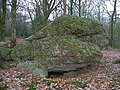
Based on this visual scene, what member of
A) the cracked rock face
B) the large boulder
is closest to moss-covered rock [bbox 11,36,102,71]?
the cracked rock face

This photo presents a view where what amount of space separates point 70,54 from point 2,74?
148 inches

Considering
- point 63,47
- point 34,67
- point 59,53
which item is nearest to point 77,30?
point 63,47

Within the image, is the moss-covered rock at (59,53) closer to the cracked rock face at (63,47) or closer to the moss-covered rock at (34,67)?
the cracked rock face at (63,47)

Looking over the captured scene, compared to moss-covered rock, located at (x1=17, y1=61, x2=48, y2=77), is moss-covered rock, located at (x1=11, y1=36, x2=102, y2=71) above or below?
above

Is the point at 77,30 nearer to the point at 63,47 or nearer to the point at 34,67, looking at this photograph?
the point at 63,47

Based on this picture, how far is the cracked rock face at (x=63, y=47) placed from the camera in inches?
445

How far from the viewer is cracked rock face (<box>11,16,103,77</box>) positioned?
445 inches

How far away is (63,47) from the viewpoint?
458 inches

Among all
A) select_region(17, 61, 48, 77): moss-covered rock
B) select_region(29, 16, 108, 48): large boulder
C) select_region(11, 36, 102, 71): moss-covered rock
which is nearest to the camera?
select_region(17, 61, 48, 77): moss-covered rock

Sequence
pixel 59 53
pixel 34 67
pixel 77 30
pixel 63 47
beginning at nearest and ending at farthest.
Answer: pixel 34 67, pixel 59 53, pixel 63 47, pixel 77 30

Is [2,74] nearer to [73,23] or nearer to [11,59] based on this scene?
[11,59]

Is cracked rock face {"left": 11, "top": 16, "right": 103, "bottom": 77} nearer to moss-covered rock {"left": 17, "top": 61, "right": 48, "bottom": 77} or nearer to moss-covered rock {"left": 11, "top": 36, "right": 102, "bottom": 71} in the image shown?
moss-covered rock {"left": 11, "top": 36, "right": 102, "bottom": 71}

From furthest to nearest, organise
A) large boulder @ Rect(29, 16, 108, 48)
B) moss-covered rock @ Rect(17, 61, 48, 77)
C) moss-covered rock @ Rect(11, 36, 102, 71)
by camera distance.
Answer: large boulder @ Rect(29, 16, 108, 48) < moss-covered rock @ Rect(11, 36, 102, 71) < moss-covered rock @ Rect(17, 61, 48, 77)

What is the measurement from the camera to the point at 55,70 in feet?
36.7
